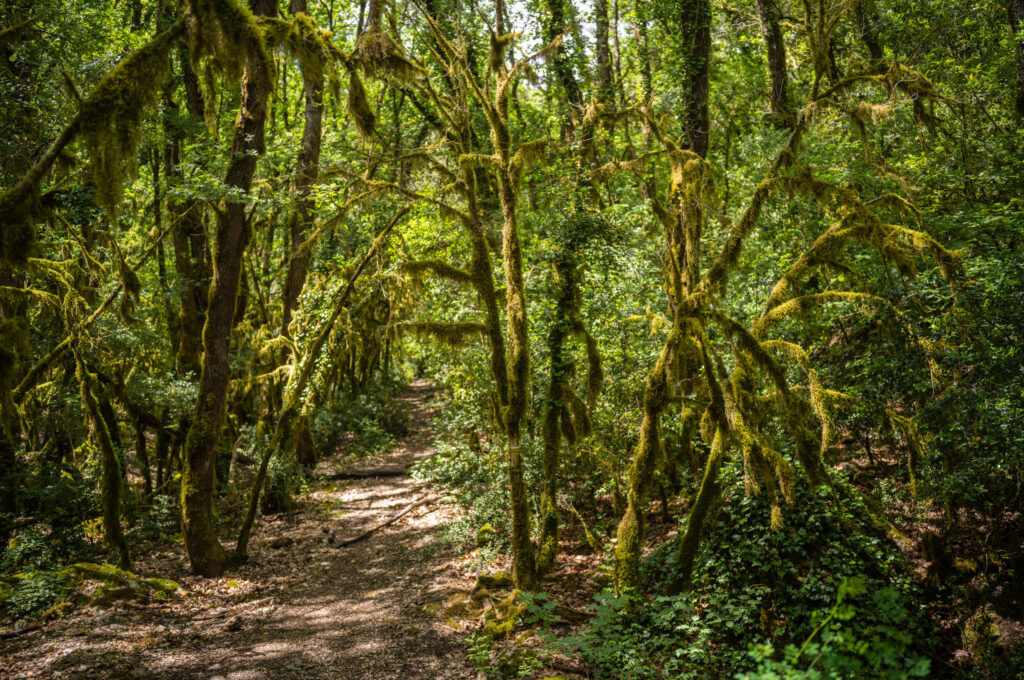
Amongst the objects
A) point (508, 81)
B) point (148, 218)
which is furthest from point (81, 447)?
point (508, 81)

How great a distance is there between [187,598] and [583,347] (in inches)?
285

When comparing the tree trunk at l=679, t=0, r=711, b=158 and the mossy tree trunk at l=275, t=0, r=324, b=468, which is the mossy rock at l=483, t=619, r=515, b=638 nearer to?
the mossy tree trunk at l=275, t=0, r=324, b=468

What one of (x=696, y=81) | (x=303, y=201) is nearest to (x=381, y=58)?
(x=696, y=81)

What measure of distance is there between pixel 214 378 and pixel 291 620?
4113mm

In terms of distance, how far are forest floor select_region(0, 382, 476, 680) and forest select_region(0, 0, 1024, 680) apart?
0.06 meters

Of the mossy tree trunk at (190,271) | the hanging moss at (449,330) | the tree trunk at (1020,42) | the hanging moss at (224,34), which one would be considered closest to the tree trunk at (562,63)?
the hanging moss at (449,330)

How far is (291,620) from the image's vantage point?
8750 millimetres

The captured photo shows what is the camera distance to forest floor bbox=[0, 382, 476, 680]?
7051 mm

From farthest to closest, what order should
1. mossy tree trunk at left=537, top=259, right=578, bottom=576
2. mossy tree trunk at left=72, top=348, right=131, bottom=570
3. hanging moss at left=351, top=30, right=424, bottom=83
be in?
mossy tree trunk at left=72, top=348, right=131, bottom=570 < mossy tree trunk at left=537, top=259, right=578, bottom=576 < hanging moss at left=351, top=30, right=424, bottom=83

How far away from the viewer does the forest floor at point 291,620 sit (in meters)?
7.05

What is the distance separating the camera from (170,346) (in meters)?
14.9

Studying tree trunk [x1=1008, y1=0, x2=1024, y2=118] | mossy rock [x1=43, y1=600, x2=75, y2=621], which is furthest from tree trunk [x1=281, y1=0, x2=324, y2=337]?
tree trunk [x1=1008, y1=0, x2=1024, y2=118]

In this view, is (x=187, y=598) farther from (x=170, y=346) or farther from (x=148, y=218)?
(x=148, y=218)

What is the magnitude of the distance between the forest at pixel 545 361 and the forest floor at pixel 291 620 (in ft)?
0.21
